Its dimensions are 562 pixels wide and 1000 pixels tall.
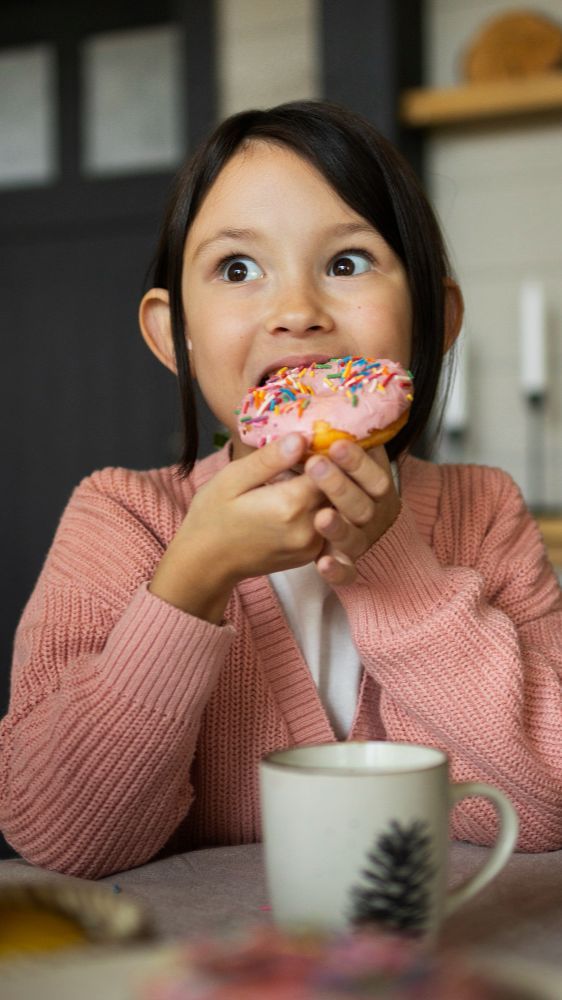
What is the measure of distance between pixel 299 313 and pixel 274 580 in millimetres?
299

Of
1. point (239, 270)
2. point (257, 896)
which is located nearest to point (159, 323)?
point (239, 270)

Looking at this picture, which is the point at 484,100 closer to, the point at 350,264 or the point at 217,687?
the point at 350,264

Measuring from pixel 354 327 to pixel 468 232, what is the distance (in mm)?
2615

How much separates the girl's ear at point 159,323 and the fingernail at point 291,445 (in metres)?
0.48

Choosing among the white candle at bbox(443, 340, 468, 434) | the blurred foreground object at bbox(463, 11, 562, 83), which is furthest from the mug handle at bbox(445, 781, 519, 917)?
the blurred foreground object at bbox(463, 11, 562, 83)

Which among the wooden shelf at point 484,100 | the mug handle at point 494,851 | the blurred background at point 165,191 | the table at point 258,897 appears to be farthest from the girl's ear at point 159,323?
the wooden shelf at point 484,100

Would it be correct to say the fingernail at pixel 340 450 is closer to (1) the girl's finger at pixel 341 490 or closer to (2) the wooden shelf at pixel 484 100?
(1) the girl's finger at pixel 341 490

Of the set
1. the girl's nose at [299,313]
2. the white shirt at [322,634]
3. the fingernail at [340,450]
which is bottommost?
the white shirt at [322,634]

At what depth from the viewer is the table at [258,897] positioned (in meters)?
0.59

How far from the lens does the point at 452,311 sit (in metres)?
1.31

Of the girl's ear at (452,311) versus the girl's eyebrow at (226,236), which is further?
the girl's ear at (452,311)

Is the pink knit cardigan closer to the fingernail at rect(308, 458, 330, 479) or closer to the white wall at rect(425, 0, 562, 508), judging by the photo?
the fingernail at rect(308, 458, 330, 479)

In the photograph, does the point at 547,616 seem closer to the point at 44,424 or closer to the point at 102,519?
the point at 102,519

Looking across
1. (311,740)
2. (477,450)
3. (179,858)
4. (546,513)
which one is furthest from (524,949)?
(477,450)
